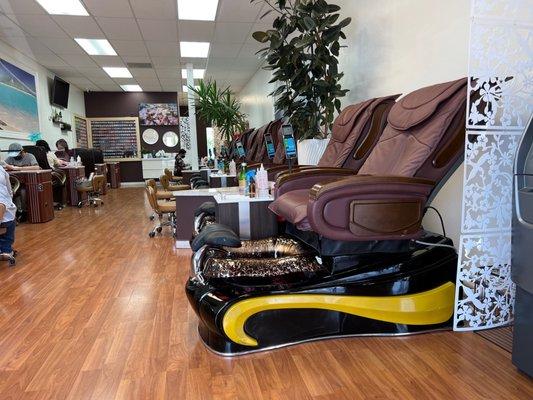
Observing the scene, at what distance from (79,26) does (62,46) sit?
57.4 inches

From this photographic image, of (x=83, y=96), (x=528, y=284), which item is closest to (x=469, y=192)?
(x=528, y=284)

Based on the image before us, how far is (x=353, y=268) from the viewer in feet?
6.16

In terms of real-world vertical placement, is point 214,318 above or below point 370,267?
below

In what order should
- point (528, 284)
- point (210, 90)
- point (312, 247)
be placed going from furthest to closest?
point (210, 90) → point (312, 247) → point (528, 284)

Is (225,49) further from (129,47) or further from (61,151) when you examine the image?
(61,151)

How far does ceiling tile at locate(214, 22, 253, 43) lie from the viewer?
5984 millimetres

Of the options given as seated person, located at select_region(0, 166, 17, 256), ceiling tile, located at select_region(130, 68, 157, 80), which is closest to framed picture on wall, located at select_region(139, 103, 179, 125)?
ceiling tile, located at select_region(130, 68, 157, 80)

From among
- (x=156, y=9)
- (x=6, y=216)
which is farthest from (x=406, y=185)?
(x=156, y=9)

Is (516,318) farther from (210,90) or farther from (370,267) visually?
(210,90)

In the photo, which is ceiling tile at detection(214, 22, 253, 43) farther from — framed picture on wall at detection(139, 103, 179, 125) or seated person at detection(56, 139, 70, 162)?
framed picture on wall at detection(139, 103, 179, 125)

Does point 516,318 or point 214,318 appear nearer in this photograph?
point 516,318

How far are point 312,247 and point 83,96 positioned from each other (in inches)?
469

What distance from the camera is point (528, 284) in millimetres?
1402

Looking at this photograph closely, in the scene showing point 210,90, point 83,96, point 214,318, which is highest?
point 83,96
